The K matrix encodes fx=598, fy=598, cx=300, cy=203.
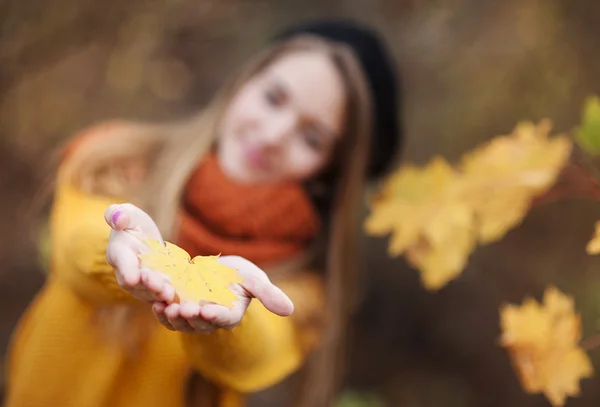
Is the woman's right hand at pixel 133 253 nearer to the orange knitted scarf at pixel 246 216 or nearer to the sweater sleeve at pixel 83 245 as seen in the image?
the sweater sleeve at pixel 83 245

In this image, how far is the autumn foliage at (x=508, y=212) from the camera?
2.18 ft

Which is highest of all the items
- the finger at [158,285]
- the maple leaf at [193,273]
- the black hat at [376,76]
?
the black hat at [376,76]

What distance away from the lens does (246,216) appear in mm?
844

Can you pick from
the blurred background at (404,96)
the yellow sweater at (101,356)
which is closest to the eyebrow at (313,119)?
the blurred background at (404,96)

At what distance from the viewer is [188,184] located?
854 mm

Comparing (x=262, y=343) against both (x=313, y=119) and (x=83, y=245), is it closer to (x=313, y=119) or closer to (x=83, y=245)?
(x=83, y=245)

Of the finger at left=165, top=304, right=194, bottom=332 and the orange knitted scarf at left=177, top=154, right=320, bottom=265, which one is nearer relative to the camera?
the finger at left=165, top=304, right=194, bottom=332

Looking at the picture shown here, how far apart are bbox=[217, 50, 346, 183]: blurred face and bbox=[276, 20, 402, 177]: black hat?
2.0 inches

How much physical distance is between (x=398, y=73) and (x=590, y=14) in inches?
11.1

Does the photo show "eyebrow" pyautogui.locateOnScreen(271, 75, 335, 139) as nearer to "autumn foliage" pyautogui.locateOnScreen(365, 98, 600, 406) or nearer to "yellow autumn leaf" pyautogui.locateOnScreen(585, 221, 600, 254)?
"autumn foliage" pyautogui.locateOnScreen(365, 98, 600, 406)

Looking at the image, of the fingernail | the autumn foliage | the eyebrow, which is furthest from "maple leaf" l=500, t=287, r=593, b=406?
the fingernail

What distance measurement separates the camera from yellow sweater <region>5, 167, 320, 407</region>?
25.7 inches

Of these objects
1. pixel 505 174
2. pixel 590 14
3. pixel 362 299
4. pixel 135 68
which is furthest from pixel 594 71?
pixel 135 68

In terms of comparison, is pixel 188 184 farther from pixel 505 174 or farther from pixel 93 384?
pixel 505 174
